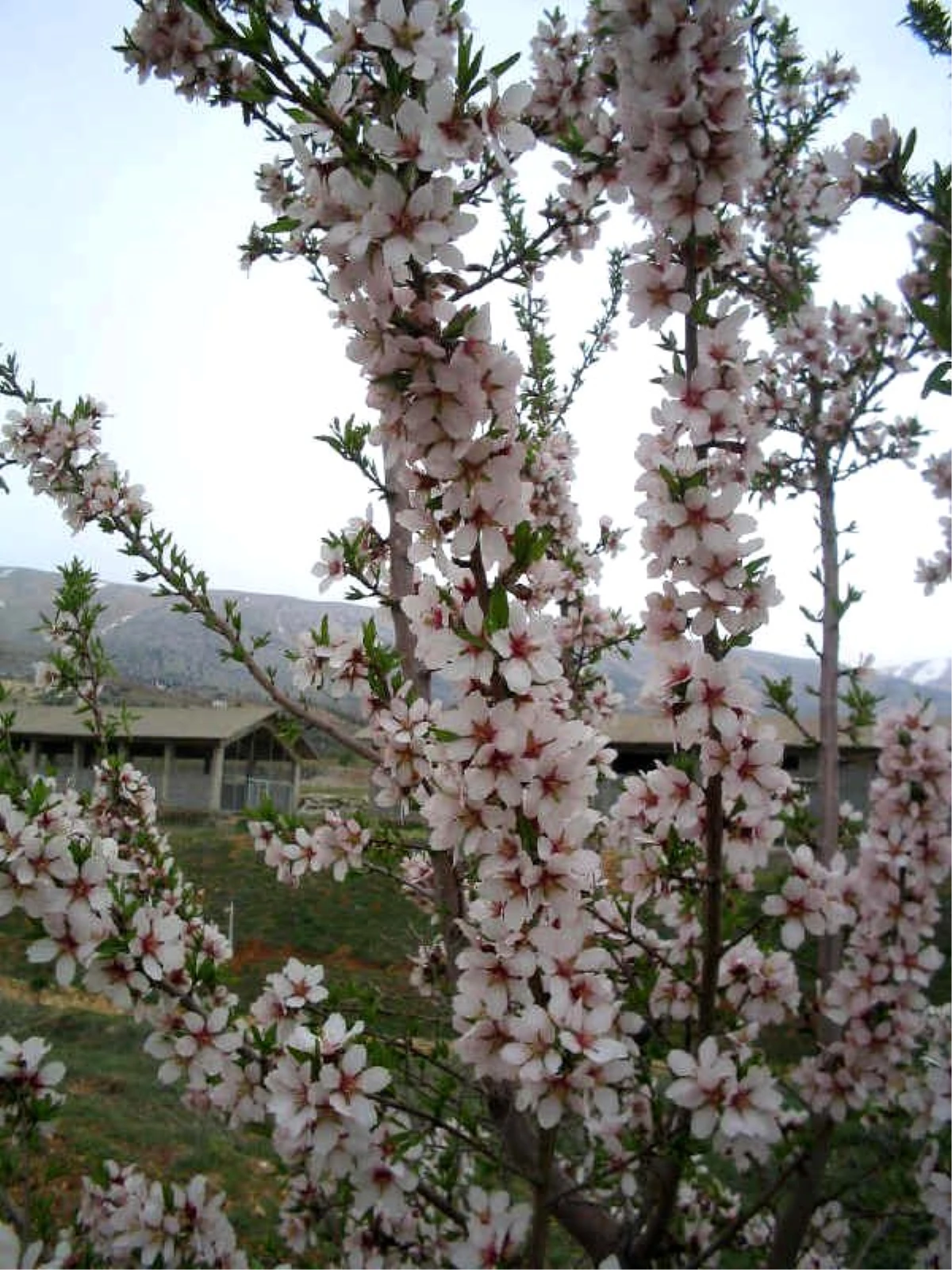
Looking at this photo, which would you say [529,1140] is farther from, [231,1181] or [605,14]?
[231,1181]

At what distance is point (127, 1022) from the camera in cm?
1176

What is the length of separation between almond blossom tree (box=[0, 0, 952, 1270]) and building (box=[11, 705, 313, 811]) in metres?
26.4

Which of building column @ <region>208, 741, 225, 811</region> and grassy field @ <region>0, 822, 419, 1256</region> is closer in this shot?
grassy field @ <region>0, 822, 419, 1256</region>

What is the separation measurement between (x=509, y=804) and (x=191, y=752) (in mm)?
31226

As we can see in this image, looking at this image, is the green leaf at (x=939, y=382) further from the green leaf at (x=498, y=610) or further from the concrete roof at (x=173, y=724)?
the concrete roof at (x=173, y=724)

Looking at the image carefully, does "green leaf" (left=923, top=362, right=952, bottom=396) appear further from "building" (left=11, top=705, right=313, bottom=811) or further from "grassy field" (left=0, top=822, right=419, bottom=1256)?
"building" (left=11, top=705, right=313, bottom=811)

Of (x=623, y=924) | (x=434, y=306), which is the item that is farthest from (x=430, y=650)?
(x=623, y=924)

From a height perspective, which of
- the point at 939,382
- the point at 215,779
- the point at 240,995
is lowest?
the point at 240,995

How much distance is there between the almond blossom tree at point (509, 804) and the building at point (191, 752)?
86.8 feet

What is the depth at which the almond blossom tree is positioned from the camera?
1.42 metres

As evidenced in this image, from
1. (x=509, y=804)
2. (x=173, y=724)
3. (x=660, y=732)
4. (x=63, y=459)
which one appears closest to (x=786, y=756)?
(x=63, y=459)

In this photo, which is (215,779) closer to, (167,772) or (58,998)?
(167,772)

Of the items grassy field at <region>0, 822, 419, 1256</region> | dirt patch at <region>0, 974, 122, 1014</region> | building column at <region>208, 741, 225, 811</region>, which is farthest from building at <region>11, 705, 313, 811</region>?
dirt patch at <region>0, 974, 122, 1014</region>

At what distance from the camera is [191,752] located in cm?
3061
